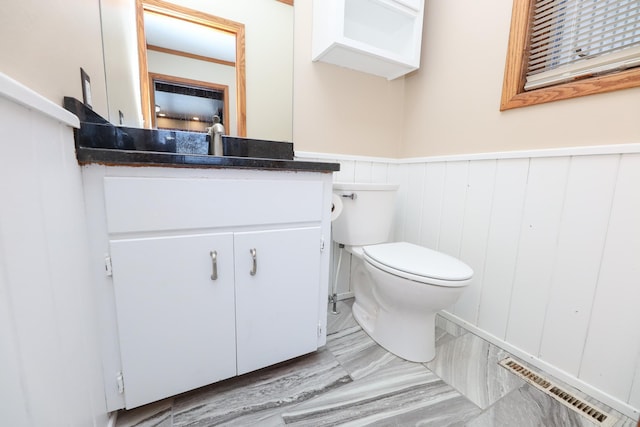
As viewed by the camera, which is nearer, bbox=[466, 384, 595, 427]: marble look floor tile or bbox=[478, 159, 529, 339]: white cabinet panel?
bbox=[466, 384, 595, 427]: marble look floor tile

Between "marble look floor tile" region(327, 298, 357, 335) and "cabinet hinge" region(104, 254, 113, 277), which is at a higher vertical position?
"cabinet hinge" region(104, 254, 113, 277)

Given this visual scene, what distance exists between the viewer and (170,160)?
70cm

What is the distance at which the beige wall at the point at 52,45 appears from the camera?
46 cm

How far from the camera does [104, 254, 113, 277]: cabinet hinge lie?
691 millimetres

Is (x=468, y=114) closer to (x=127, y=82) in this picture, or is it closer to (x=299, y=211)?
(x=299, y=211)

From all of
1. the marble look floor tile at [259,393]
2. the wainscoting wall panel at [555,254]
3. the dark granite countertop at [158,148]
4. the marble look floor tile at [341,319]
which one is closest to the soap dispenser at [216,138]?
the dark granite countertop at [158,148]

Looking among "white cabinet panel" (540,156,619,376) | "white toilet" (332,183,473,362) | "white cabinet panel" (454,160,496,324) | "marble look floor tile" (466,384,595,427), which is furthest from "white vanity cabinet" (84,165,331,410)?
"white cabinet panel" (540,156,619,376)

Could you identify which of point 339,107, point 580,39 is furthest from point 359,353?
point 580,39

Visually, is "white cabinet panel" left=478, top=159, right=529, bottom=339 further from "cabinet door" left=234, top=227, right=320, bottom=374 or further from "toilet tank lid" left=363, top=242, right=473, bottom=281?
"cabinet door" left=234, top=227, right=320, bottom=374

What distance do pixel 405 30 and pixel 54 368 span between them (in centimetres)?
186

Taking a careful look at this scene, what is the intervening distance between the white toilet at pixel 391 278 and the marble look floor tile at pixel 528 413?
28 centimetres

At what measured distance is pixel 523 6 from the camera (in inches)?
42.3

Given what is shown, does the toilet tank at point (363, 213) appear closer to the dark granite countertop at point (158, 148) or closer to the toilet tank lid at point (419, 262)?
the toilet tank lid at point (419, 262)

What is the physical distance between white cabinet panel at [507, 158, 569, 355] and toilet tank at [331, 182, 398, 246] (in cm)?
57
